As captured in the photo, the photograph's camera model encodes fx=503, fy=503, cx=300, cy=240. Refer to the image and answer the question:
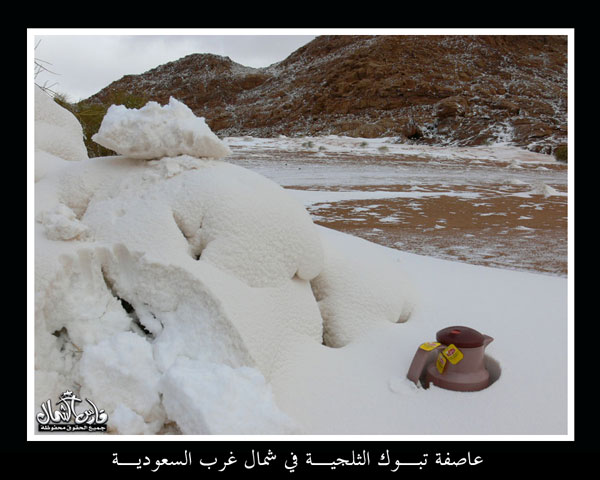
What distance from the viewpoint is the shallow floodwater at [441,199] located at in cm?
420

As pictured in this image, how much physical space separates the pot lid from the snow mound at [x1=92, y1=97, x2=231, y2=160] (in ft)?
4.05

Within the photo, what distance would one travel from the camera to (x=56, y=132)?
282cm

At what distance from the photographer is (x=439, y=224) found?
515 cm

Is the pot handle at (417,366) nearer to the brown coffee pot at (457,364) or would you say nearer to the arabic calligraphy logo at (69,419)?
the brown coffee pot at (457,364)

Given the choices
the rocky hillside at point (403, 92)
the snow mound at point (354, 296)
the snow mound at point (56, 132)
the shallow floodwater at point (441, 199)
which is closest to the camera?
the snow mound at point (354, 296)

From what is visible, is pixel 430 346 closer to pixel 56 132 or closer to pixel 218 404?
pixel 218 404

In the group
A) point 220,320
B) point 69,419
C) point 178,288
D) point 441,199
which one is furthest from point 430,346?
point 441,199

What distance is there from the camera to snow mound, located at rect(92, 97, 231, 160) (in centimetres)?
204

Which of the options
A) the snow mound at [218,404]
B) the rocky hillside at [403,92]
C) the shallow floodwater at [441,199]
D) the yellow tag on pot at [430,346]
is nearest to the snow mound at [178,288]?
the snow mound at [218,404]

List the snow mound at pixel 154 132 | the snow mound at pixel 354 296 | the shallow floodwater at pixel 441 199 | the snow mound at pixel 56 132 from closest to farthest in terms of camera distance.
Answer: the snow mound at pixel 154 132, the snow mound at pixel 354 296, the snow mound at pixel 56 132, the shallow floodwater at pixel 441 199

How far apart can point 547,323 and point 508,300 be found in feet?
1.06

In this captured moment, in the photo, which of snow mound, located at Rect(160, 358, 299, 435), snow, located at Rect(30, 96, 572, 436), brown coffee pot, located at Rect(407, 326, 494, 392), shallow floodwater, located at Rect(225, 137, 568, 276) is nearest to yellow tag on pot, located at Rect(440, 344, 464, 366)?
brown coffee pot, located at Rect(407, 326, 494, 392)

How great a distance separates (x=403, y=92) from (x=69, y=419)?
1020 inches

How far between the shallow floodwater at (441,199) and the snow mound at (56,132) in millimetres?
2533
